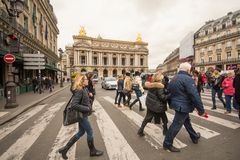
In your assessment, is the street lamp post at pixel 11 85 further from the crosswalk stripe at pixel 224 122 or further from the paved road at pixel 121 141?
the crosswalk stripe at pixel 224 122

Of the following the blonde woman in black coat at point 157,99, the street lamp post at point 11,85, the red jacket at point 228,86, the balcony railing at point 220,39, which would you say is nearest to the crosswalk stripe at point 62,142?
the blonde woman in black coat at point 157,99

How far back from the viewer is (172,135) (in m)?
3.17

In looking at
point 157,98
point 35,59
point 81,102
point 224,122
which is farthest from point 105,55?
point 81,102

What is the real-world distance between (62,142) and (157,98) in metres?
2.61

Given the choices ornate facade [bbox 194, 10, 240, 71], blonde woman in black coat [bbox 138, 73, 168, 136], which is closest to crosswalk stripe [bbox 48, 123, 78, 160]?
blonde woman in black coat [bbox 138, 73, 168, 136]

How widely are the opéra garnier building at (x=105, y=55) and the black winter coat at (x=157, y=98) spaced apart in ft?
247

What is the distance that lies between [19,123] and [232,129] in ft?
23.1

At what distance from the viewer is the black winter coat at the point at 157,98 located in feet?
11.7

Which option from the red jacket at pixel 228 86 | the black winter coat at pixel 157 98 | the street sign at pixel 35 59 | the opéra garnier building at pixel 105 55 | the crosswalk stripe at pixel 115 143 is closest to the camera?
the crosswalk stripe at pixel 115 143

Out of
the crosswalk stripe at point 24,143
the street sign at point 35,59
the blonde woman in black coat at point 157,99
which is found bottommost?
the crosswalk stripe at point 24,143

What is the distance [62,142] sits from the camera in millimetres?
3771

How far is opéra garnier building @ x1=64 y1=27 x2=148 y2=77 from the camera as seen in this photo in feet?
273

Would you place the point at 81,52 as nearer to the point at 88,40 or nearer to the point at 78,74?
the point at 88,40

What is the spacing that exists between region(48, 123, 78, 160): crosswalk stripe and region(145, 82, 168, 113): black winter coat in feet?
6.79
